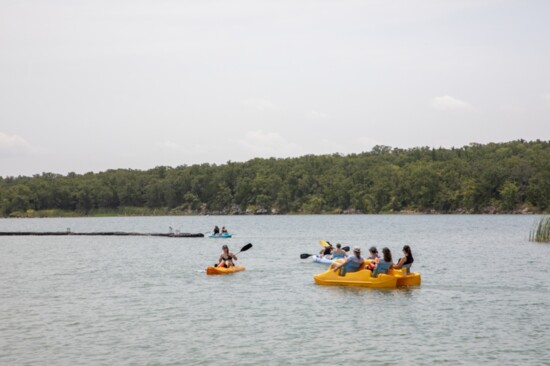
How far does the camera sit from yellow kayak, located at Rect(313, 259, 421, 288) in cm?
3375

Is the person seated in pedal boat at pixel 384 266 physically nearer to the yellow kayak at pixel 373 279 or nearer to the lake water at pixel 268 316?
the yellow kayak at pixel 373 279

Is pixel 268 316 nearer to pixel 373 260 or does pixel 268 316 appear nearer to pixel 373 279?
pixel 373 279

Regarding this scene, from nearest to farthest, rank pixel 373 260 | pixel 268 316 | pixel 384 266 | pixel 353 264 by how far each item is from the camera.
→ pixel 268 316, pixel 384 266, pixel 353 264, pixel 373 260

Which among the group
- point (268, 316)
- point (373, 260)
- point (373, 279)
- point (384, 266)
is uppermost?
point (373, 260)

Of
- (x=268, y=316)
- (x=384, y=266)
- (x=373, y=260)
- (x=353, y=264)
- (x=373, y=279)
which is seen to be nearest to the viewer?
(x=268, y=316)

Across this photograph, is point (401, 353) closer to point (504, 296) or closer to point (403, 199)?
point (504, 296)

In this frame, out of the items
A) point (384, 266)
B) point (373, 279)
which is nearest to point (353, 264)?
point (373, 279)

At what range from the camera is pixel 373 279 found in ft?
112

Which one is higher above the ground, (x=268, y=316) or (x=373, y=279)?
(x=373, y=279)

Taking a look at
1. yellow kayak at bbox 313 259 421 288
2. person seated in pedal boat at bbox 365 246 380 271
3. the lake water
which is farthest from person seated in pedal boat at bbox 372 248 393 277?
the lake water

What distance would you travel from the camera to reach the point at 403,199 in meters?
195

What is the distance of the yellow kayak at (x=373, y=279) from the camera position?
33.8 meters

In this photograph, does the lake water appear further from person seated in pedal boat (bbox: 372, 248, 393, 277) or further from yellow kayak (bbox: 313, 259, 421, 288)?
person seated in pedal boat (bbox: 372, 248, 393, 277)

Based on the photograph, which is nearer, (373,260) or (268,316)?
(268,316)
